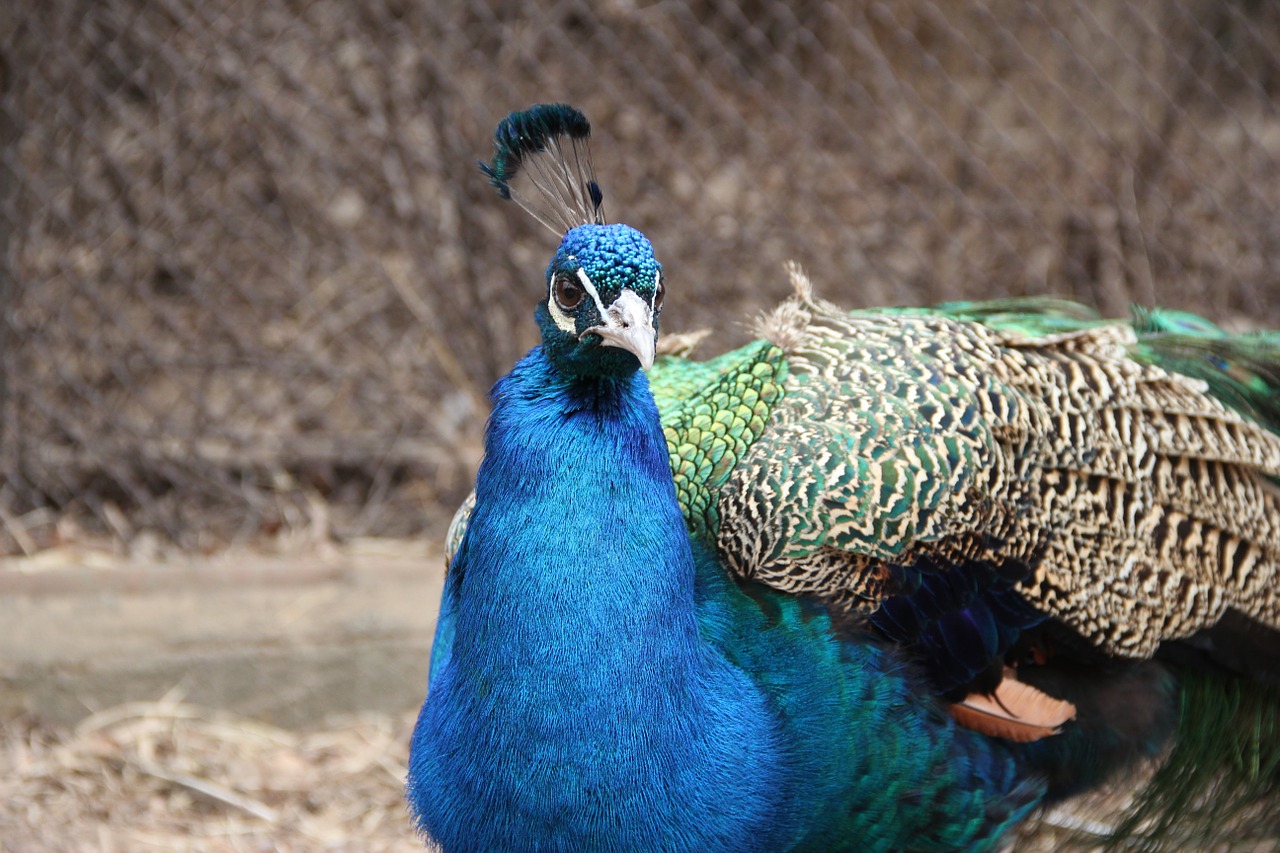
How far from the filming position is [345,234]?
3.64 meters

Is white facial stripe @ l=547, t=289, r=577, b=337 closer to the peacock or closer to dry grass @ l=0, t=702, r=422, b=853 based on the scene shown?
the peacock

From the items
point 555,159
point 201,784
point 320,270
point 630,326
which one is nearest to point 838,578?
point 630,326

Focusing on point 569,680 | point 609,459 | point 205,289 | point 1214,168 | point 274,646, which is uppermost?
point 1214,168

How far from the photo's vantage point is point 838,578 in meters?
2.06

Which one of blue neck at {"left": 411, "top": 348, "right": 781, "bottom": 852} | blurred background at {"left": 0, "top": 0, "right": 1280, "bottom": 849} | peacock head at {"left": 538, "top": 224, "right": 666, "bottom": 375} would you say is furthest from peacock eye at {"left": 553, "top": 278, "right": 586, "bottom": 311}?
blurred background at {"left": 0, "top": 0, "right": 1280, "bottom": 849}

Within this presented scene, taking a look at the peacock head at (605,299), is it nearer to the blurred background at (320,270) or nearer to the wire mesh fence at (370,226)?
the blurred background at (320,270)

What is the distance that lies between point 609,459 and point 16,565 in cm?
201

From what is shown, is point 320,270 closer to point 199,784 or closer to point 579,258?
point 199,784

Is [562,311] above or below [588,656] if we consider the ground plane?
above

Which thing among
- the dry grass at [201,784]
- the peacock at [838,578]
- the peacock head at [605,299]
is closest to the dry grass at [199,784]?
the dry grass at [201,784]

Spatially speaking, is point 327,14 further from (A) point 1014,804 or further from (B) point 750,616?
(A) point 1014,804

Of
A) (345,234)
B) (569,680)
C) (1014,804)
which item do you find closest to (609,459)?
(569,680)

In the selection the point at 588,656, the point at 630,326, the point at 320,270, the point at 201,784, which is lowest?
the point at 201,784

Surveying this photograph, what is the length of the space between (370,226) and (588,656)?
2.27m
